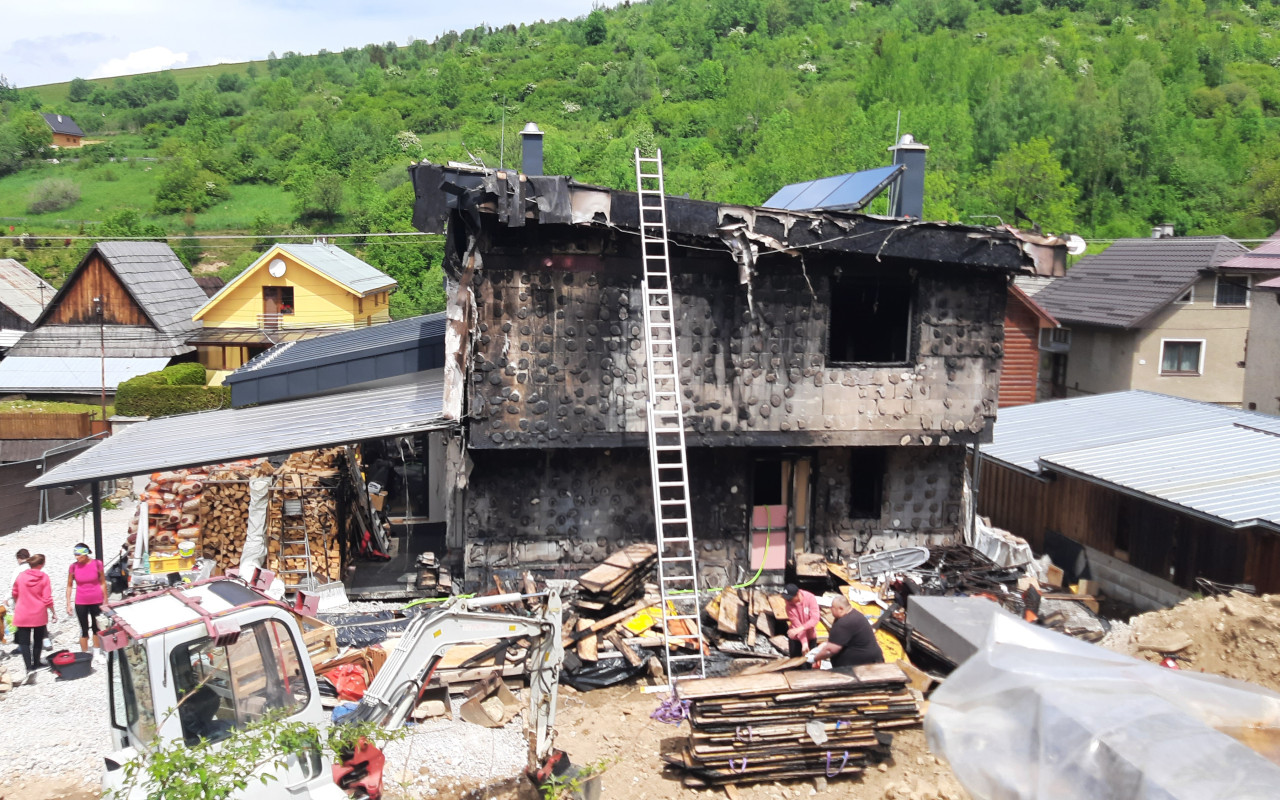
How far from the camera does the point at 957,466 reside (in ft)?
53.1

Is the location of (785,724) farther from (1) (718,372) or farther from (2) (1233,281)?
(2) (1233,281)

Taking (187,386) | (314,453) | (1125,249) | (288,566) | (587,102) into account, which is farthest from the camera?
(587,102)

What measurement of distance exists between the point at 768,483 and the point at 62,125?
368 ft

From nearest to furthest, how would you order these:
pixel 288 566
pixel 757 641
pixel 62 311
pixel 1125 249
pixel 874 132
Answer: pixel 757 641, pixel 288 566, pixel 1125 249, pixel 62 311, pixel 874 132

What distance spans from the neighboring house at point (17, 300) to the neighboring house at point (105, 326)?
313cm

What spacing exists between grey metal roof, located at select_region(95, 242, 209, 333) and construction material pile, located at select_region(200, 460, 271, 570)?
2628 cm

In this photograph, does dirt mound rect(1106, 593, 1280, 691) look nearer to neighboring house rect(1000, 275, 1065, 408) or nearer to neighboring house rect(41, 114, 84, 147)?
neighboring house rect(1000, 275, 1065, 408)

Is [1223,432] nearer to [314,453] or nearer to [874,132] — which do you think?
[314,453]

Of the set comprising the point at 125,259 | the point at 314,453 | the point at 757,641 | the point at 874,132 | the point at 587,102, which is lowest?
the point at 757,641

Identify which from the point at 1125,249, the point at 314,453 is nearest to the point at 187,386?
the point at 314,453

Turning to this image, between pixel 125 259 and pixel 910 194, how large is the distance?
3434 centimetres

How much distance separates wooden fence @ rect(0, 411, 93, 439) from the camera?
90.9 ft

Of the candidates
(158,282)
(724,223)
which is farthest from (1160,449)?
(158,282)

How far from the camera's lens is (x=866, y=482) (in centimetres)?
1634
